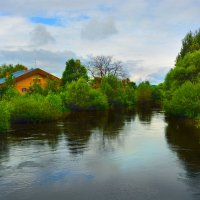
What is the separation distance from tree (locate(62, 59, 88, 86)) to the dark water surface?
5632 cm

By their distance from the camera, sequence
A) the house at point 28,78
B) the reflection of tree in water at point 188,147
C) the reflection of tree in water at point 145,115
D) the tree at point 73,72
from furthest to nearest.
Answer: the tree at point 73,72, the house at point 28,78, the reflection of tree in water at point 145,115, the reflection of tree in water at point 188,147

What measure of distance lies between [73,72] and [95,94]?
2049cm

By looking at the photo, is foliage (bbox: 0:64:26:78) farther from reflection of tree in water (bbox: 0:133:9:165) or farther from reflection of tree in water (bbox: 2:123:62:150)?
reflection of tree in water (bbox: 0:133:9:165)

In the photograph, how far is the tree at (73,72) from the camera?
9919 cm

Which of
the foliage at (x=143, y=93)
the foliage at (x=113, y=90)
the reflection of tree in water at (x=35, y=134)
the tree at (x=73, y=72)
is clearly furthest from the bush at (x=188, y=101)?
the foliage at (x=143, y=93)

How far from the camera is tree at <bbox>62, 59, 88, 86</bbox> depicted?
3905 inches

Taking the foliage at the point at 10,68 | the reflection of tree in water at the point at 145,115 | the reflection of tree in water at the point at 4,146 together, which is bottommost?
the reflection of tree in water at the point at 4,146

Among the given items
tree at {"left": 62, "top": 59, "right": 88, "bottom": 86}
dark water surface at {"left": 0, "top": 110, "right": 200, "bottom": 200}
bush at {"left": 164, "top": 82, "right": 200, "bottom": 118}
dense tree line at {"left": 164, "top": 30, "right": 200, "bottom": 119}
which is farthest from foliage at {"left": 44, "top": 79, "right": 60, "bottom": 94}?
dark water surface at {"left": 0, "top": 110, "right": 200, "bottom": 200}

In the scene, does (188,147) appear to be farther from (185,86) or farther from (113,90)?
(113,90)

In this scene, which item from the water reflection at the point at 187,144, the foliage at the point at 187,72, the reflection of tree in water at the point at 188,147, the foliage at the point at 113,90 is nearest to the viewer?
the reflection of tree in water at the point at 188,147

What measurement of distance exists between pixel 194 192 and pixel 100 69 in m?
92.8

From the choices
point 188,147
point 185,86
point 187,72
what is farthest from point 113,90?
point 188,147

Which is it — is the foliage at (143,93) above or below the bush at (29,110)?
above

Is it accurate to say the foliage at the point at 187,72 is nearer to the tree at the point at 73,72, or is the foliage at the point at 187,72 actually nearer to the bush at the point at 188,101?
the bush at the point at 188,101
